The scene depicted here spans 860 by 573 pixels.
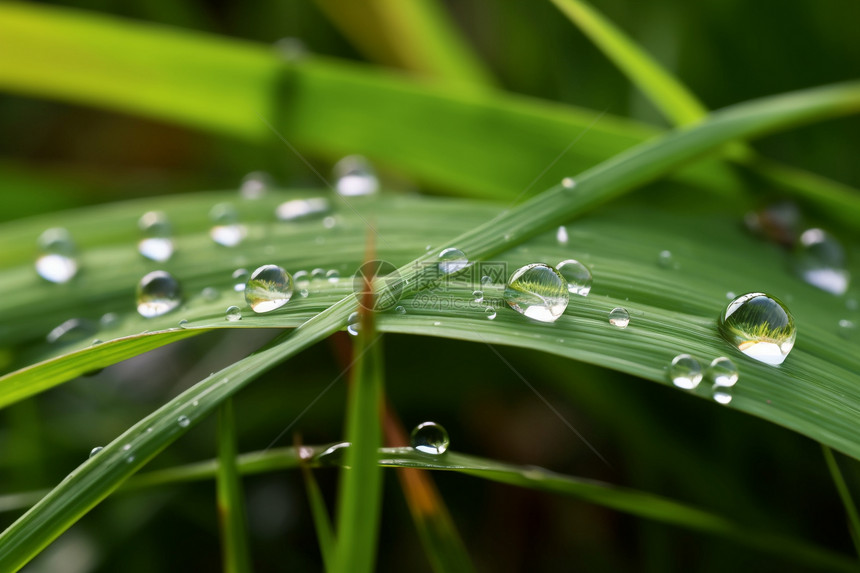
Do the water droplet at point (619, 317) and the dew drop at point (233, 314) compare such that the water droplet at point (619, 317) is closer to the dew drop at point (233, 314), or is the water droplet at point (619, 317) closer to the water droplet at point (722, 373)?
the water droplet at point (722, 373)

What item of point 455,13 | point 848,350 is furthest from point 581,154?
point 455,13

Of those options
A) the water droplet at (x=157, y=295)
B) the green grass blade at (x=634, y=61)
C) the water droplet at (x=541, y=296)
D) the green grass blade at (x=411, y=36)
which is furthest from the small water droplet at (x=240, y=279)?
the green grass blade at (x=411, y=36)

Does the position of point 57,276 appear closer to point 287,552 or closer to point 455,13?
point 287,552

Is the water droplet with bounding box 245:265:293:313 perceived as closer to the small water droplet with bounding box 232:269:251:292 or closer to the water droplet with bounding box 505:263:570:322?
Result: the small water droplet with bounding box 232:269:251:292

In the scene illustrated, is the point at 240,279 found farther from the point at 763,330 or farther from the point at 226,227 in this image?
the point at 763,330

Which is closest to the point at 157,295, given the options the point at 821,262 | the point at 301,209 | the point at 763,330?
the point at 301,209

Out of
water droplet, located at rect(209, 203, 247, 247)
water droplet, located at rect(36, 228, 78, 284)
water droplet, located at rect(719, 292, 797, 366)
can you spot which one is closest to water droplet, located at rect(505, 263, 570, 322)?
water droplet, located at rect(719, 292, 797, 366)
